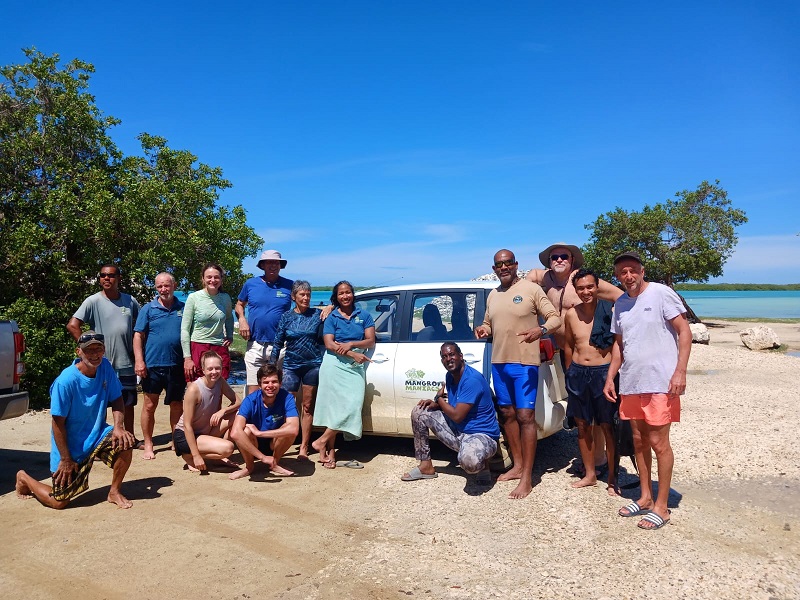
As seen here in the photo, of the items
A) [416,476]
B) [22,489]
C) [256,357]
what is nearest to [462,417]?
[416,476]

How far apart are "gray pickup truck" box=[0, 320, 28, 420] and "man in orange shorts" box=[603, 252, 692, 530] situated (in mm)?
4774

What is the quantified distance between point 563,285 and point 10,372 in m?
4.77

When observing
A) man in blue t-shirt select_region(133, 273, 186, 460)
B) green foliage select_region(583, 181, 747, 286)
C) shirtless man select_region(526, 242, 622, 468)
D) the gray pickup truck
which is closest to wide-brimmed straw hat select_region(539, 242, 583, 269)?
shirtless man select_region(526, 242, 622, 468)

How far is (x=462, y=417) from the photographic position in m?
4.89

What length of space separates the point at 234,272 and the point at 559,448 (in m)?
6.69

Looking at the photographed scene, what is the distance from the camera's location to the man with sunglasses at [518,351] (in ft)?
15.8

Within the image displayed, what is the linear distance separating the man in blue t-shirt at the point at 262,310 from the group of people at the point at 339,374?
0.01 m

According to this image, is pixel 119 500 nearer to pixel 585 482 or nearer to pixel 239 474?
pixel 239 474

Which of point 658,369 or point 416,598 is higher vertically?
point 658,369

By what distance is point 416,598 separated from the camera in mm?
3166

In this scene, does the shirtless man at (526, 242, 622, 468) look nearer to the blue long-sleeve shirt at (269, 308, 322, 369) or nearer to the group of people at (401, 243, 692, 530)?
the group of people at (401, 243, 692, 530)

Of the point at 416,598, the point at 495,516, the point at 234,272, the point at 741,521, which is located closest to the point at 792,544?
the point at 741,521

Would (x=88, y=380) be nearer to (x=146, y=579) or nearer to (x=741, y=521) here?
(x=146, y=579)

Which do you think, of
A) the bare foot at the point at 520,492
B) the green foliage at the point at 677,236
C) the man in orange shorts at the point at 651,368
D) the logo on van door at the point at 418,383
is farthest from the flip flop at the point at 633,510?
the green foliage at the point at 677,236
